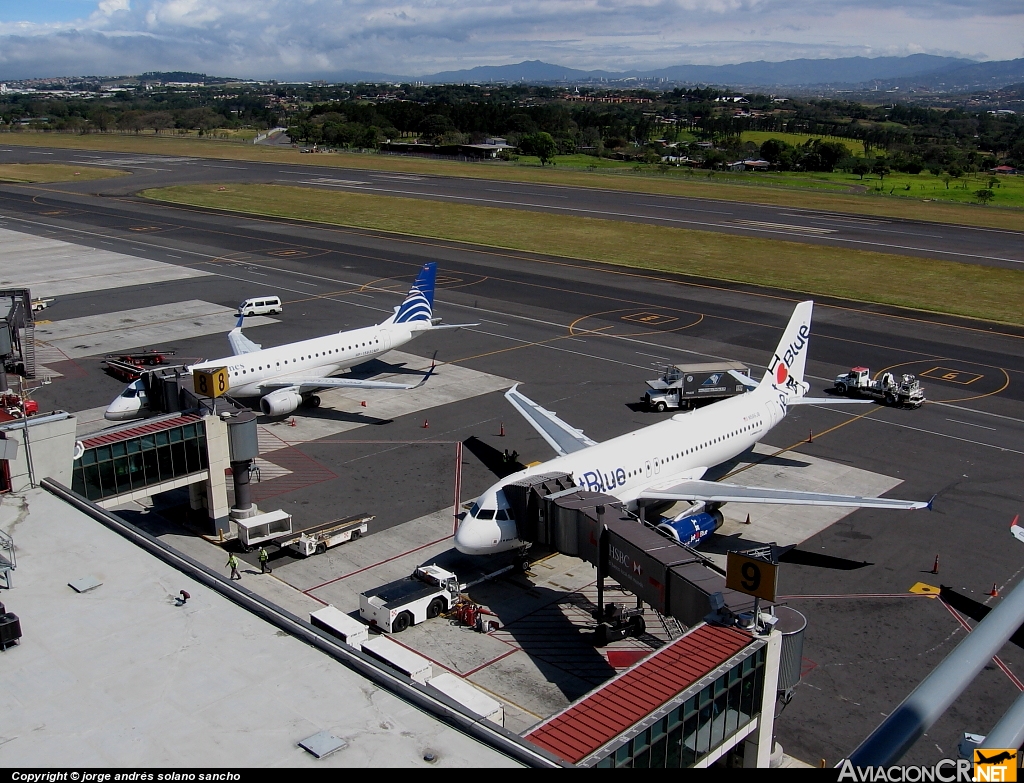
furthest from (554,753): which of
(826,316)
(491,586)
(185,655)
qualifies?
(826,316)

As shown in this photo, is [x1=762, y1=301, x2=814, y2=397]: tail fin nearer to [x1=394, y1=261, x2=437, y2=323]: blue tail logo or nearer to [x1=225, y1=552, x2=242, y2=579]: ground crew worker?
[x1=394, y1=261, x2=437, y2=323]: blue tail logo

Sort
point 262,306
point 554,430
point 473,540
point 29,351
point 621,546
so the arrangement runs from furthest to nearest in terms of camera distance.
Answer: point 262,306, point 29,351, point 554,430, point 473,540, point 621,546

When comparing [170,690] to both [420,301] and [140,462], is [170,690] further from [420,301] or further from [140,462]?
[420,301]

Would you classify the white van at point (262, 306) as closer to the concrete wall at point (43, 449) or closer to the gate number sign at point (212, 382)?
the gate number sign at point (212, 382)

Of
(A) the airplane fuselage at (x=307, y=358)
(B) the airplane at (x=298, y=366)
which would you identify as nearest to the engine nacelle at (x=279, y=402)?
(B) the airplane at (x=298, y=366)

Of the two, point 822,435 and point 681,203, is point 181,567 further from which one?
point 681,203

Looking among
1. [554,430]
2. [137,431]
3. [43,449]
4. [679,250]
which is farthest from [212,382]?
[679,250]
